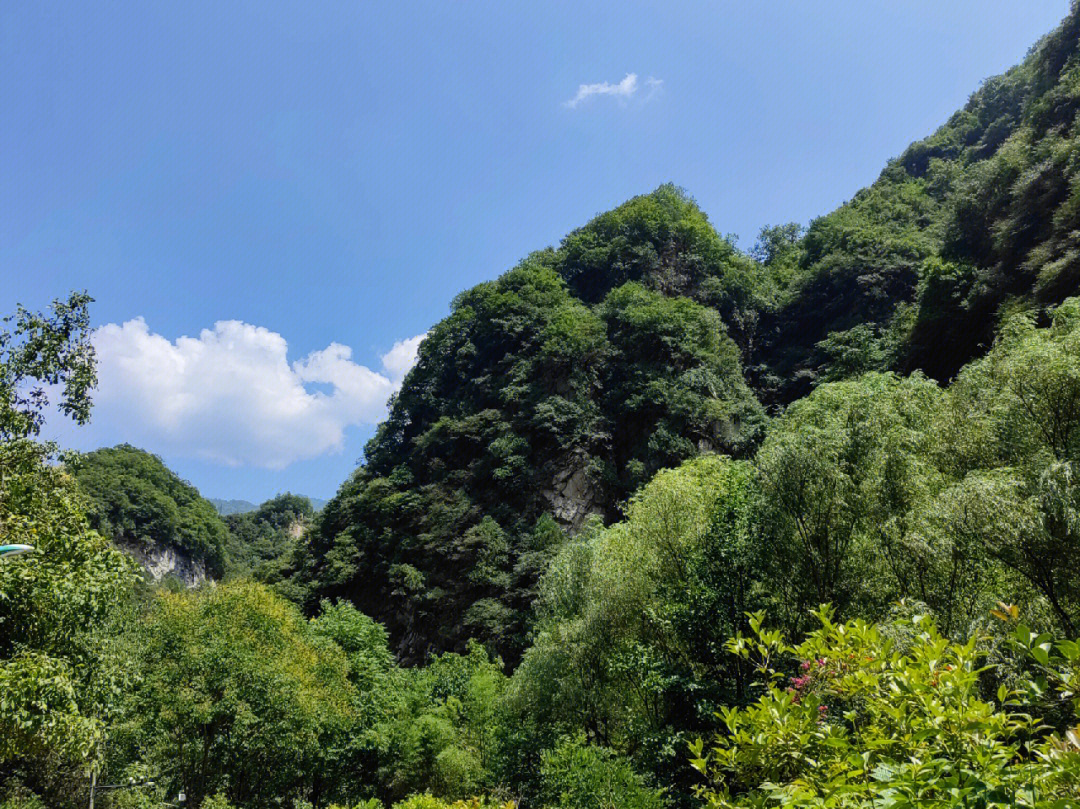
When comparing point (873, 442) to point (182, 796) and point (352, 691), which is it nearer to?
point (352, 691)

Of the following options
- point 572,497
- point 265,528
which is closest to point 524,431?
point 572,497

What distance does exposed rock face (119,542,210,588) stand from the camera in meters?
81.6

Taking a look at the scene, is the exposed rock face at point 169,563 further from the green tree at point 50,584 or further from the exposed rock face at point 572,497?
the green tree at point 50,584

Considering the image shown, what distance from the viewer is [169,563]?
8675 cm

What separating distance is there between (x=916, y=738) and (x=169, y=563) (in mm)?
Answer: 101993

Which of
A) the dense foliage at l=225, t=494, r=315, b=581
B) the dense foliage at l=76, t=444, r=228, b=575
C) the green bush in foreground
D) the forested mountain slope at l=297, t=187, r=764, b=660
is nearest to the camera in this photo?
the green bush in foreground

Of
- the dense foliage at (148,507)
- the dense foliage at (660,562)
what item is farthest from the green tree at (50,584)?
the dense foliage at (148,507)

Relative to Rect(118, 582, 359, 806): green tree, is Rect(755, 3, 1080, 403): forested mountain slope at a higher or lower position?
higher

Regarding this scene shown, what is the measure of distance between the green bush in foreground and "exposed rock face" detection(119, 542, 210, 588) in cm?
9107

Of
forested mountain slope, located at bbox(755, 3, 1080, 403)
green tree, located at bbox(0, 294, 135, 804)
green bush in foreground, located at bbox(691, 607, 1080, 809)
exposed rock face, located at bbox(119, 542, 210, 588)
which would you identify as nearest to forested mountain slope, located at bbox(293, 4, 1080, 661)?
forested mountain slope, located at bbox(755, 3, 1080, 403)

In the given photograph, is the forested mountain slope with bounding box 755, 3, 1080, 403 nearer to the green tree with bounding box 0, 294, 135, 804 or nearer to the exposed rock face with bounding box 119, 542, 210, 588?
the green tree with bounding box 0, 294, 135, 804

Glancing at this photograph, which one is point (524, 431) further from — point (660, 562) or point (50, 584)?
point (50, 584)

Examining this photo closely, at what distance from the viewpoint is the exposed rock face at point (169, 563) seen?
81.6m

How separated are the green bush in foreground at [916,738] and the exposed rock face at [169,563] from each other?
91070 mm
